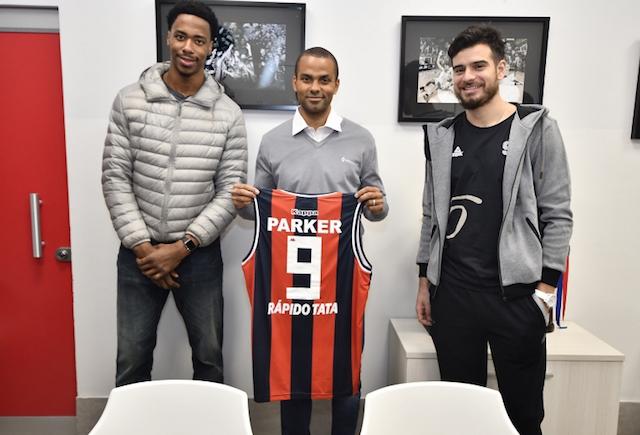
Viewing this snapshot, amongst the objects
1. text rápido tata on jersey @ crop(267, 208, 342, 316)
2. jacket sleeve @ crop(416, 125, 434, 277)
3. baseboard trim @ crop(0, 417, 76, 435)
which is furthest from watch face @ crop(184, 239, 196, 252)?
baseboard trim @ crop(0, 417, 76, 435)

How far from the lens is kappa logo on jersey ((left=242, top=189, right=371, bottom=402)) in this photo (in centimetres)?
177

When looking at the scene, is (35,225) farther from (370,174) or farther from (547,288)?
(547,288)

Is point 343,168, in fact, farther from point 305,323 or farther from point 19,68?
point 19,68

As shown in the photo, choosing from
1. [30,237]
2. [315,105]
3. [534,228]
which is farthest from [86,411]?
[534,228]

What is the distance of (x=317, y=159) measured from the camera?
183 centimetres

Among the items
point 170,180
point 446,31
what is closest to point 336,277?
point 170,180

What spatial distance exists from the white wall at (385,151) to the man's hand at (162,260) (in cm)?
54

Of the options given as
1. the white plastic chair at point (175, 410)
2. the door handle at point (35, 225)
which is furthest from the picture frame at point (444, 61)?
the door handle at point (35, 225)

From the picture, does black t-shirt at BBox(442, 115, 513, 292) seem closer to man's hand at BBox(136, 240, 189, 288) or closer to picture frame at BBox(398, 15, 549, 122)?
picture frame at BBox(398, 15, 549, 122)

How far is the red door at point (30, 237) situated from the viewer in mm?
2369

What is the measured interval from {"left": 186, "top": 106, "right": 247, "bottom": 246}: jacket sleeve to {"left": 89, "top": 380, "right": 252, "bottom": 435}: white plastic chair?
0.79m

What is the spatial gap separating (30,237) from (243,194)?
1.43 metres

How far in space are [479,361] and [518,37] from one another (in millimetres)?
1510

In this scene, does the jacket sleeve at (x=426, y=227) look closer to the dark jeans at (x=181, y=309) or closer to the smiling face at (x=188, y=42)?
the dark jeans at (x=181, y=309)
